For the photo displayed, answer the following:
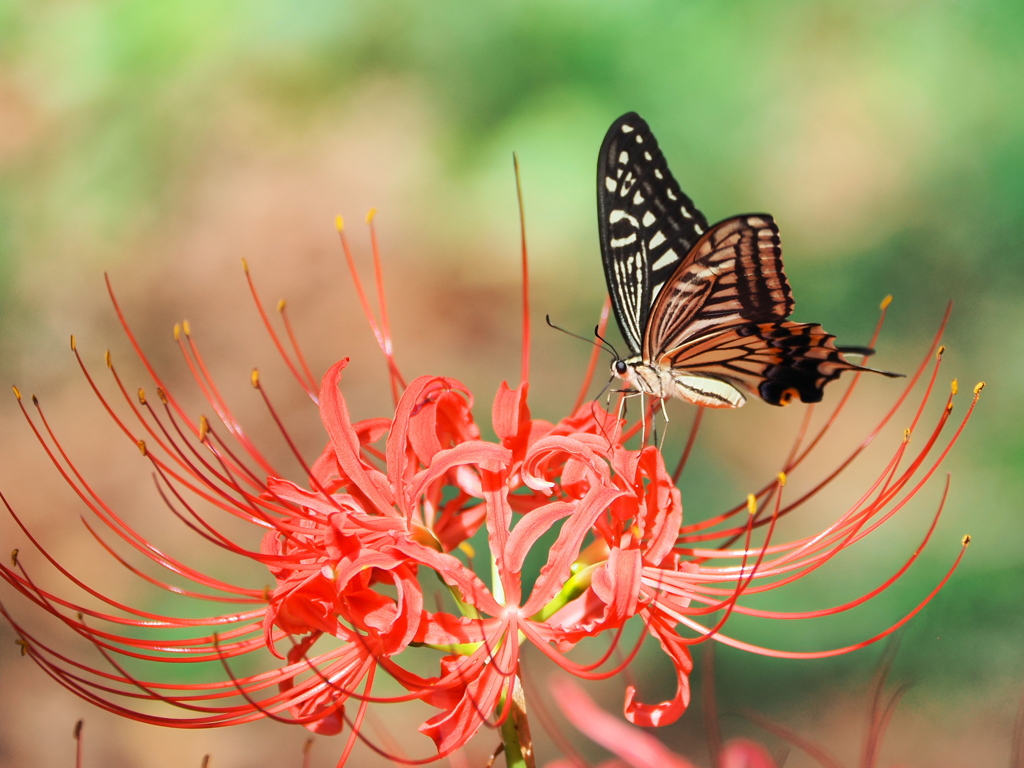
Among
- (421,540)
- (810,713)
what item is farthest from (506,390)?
(810,713)

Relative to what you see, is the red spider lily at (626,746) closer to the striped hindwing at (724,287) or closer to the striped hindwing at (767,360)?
the striped hindwing at (767,360)

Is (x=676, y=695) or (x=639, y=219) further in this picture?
(x=639, y=219)

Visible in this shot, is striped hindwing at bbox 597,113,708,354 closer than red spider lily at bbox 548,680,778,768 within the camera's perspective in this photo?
No

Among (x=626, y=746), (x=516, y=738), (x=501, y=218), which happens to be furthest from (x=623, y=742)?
(x=501, y=218)

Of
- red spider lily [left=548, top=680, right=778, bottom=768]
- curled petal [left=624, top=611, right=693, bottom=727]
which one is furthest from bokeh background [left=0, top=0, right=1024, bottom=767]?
red spider lily [left=548, top=680, right=778, bottom=768]

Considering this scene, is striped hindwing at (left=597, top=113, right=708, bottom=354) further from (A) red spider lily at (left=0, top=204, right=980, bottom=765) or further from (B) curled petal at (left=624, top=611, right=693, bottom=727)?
(B) curled petal at (left=624, top=611, right=693, bottom=727)

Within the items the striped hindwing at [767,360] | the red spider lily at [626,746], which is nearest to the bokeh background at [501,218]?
the striped hindwing at [767,360]

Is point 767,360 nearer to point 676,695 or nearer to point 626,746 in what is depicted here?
point 676,695

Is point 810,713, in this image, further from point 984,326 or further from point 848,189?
Result: point 848,189
